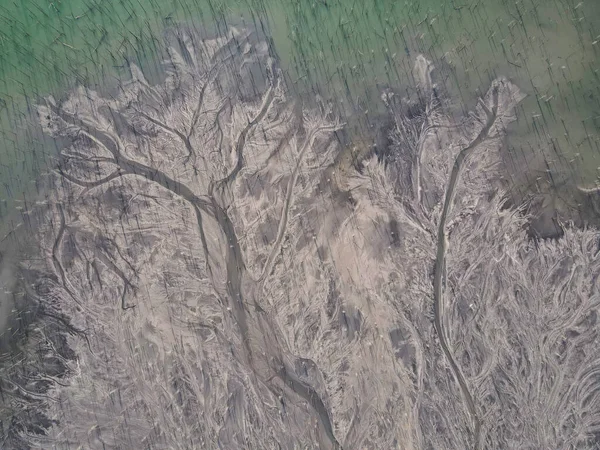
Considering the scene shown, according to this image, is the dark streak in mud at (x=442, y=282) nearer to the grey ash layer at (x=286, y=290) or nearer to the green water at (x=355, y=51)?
the grey ash layer at (x=286, y=290)

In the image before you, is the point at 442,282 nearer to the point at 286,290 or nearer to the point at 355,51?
the point at 286,290

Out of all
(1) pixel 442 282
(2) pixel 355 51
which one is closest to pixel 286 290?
(1) pixel 442 282

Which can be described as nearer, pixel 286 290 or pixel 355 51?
pixel 286 290

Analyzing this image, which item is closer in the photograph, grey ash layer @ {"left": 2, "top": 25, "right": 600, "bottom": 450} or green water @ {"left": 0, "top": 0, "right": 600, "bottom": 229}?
grey ash layer @ {"left": 2, "top": 25, "right": 600, "bottom": 450}

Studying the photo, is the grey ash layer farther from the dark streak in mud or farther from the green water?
the green water

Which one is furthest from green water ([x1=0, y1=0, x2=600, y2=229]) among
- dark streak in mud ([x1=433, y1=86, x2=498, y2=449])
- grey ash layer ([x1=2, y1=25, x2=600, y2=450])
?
dark streak in mud ([x1=433, y1=86, x2=498, y2=449])

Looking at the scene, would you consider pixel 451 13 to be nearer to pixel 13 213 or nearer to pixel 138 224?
pixel 138 224

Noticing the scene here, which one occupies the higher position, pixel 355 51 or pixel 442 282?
pixel 355 51
